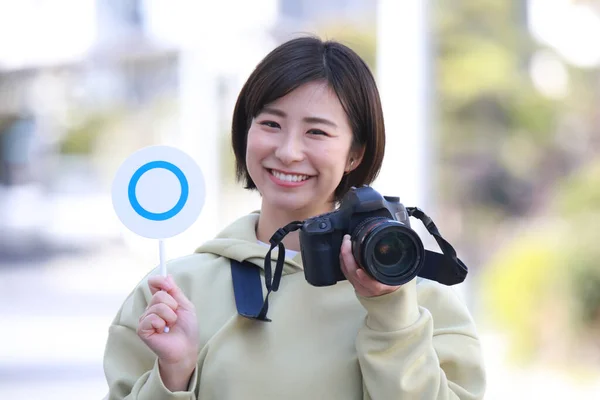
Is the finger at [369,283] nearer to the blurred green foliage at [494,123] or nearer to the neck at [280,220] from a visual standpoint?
the neck at [280,220]

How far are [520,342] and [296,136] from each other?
6052 mm

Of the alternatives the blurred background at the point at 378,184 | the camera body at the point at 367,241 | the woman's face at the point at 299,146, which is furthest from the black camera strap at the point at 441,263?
the blurred background at the point at 378,184

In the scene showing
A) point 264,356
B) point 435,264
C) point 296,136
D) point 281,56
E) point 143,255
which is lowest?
point 143,255

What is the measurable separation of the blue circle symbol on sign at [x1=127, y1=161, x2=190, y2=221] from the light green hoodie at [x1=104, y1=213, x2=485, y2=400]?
7.1 inches

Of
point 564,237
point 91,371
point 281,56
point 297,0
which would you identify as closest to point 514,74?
point 297,0

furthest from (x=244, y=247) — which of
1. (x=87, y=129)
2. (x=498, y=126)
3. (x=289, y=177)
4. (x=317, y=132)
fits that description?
(x=87, y=129)

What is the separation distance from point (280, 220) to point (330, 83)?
1.08ft

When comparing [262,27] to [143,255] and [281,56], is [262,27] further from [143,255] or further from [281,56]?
[281,56]

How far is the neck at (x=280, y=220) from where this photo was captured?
217cm

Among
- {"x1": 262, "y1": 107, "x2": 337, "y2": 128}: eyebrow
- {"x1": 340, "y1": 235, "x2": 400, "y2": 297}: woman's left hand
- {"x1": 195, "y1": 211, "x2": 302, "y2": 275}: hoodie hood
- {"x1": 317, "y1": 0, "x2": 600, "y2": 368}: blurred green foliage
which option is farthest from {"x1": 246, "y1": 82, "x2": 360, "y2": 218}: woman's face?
{"x1": 317, "y1": 0, "x2": 600, "y2": 368}: blurred green foliage

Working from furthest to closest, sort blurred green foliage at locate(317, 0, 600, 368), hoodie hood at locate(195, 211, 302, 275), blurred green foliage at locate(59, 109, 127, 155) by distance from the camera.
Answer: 1. blurred green foliage at locate(59, 109, 127, 155)
2. blurred green foliage at locate(317, 0, 600, 368)
3. hoodie hood at locate(195, 211, 302, 275)

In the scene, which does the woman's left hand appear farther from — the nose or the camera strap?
the nose

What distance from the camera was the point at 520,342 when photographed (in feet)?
25.3

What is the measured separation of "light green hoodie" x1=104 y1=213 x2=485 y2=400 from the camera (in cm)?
191
